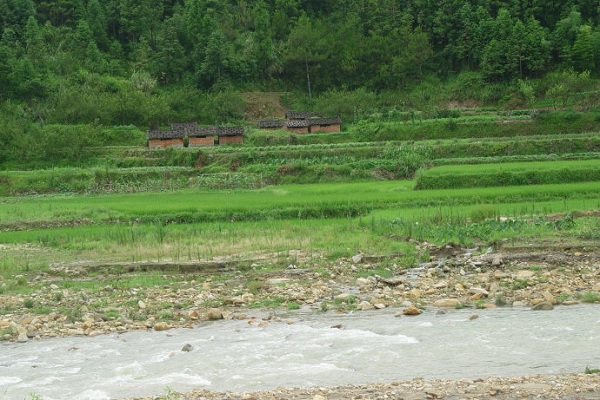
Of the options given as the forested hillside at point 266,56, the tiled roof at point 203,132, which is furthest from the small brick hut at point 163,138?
the forested hillside at point 266,56

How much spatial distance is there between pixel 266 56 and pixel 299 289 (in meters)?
58.6

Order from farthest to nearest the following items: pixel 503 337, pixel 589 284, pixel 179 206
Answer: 1. pixel 179 206
2. pixel 589 284
3. pixel 503 337

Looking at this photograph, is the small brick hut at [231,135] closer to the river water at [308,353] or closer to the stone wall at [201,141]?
the stone wall at [201,141]

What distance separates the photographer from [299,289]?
19.0 metres

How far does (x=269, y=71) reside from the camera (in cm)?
7562

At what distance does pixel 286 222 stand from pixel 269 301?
10.9 meters

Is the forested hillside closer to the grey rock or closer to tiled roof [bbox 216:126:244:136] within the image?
tiled roof [bbox 216:126:244:136]

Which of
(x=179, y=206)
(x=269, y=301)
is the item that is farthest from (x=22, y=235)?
(x=269, y=301)

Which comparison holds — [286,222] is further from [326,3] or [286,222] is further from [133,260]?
[326,3]

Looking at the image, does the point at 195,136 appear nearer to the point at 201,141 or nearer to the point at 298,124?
the point at 201,141

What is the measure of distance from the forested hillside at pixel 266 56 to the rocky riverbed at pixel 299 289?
36.1 m

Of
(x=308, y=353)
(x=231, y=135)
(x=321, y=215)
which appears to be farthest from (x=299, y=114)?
(x=308, y=353)

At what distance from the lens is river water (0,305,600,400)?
1246cm

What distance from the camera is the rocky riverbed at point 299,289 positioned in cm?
1672
